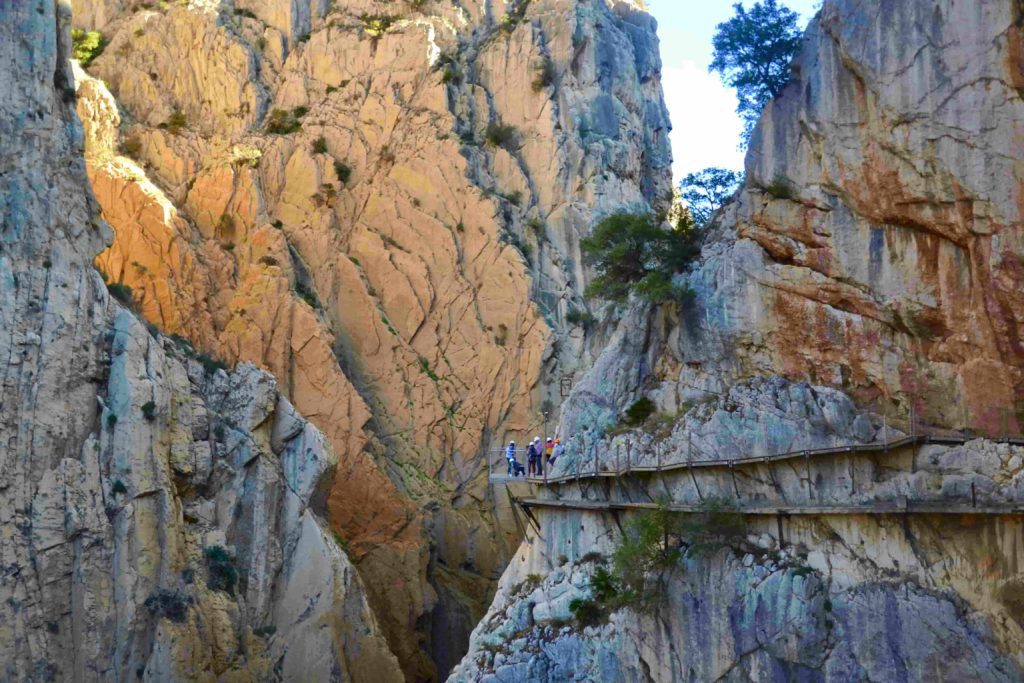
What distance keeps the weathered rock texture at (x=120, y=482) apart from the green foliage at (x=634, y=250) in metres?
14.6

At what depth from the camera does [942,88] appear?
30.8 m

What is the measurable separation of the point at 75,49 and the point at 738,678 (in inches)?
1741

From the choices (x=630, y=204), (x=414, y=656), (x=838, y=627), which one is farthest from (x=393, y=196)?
(x=838, y=627)

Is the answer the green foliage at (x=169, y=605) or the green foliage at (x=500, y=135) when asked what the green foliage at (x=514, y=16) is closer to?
the green foliage at (x=500, y=135)

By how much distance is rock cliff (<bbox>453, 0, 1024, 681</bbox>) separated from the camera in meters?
28.0

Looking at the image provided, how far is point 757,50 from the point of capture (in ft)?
126

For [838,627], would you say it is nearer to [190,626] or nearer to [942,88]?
[942,88]

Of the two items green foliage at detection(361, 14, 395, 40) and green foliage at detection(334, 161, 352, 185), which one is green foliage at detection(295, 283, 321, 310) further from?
green foliage at detection(361, 14, 395, 40)

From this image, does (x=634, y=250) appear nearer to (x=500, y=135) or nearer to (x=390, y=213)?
(x=390, y=213)

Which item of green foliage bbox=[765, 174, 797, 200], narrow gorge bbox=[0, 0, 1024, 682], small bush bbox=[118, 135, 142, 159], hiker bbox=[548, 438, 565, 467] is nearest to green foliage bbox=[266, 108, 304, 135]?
narrow gorge bbox=[0, 0, 1024, 682]

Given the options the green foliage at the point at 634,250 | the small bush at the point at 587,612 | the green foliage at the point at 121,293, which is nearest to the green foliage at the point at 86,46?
the green foliage at the point at 121,293

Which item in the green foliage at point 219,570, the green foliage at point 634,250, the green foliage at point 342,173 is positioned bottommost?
the green foliage at point 219,570

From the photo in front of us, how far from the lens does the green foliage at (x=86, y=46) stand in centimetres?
A: 6106

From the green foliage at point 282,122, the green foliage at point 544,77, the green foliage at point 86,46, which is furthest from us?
the green foliage at point 86,46
